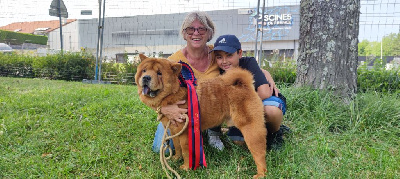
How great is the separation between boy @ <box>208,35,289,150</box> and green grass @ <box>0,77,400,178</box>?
0.50 feet

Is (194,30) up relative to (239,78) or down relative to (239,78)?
up

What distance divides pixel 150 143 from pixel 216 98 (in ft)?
3.94

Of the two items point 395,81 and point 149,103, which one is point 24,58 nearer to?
point 149,103

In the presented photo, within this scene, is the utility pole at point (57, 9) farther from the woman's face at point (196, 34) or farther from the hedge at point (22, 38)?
the hedge at point (22, 38)

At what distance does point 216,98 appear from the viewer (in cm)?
254

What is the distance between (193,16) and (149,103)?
47.9 inches

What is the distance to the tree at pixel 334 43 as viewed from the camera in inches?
149

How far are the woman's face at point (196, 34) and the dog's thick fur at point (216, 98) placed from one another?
596 mm

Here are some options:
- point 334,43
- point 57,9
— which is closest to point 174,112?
point 334,43

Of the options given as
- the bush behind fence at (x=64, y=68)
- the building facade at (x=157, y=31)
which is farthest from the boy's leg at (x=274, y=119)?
the bush behind fence at (x=64, y=68)

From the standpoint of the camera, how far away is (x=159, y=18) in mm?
9875

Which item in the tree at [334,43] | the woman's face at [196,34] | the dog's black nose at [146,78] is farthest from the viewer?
the tree at [334,43]

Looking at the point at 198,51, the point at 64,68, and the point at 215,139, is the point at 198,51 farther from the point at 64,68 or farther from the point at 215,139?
the point at 64,68

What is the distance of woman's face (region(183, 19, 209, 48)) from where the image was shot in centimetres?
303
